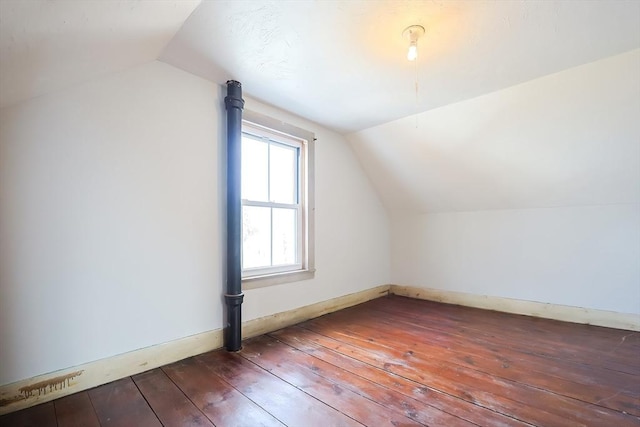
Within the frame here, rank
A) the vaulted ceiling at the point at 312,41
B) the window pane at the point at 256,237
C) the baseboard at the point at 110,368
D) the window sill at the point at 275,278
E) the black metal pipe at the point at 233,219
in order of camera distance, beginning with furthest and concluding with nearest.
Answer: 1. the window pane at the point at 256,237
2. the window sill at the point at 275,278
3. the black metal pipe at the point at 233,219
4. the baseboard at the point at 110,368
5. the vaulted ceiling at the point at 312,41

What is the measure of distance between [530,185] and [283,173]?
272cm

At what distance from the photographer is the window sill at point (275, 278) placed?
2.73m

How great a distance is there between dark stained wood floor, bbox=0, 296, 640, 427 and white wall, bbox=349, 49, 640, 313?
2.31 ft

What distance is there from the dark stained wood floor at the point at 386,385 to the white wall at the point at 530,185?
2.31 feet

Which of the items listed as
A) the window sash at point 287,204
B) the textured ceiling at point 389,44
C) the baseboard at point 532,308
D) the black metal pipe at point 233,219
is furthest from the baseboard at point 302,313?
the textured ceiling at point 389,44

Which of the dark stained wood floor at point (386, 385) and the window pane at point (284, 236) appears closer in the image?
the dark stained wood floor at point (386, 385)

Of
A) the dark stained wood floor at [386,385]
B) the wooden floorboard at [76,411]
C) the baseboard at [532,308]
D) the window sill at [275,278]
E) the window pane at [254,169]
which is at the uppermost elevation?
the window pane at [254,169]

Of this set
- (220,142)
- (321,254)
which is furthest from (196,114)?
(321,254)

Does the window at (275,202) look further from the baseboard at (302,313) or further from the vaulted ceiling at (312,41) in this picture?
the vaulted ceiling at (312,41)

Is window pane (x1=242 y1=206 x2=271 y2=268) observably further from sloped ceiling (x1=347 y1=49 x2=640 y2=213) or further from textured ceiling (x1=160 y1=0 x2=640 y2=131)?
sloped ceiling (x1=347 y1=49 x2=640 y2=213)

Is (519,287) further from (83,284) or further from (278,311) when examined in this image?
(83,284)

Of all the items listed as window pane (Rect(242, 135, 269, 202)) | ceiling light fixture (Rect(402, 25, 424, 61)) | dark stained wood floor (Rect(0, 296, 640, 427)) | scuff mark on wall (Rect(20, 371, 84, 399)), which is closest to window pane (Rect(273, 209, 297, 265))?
window pane (Rect(242, 135, 269, 202))

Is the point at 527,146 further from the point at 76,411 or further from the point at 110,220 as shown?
the point at 76,411

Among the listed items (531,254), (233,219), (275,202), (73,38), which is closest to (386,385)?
(233,219)
